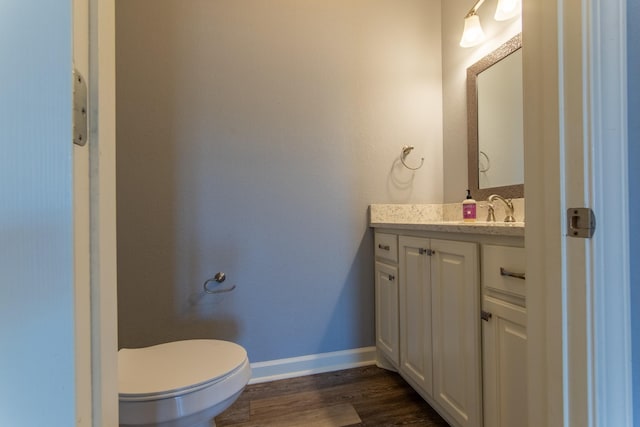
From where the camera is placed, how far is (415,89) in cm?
198

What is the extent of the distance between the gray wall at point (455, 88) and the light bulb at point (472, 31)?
0.05m

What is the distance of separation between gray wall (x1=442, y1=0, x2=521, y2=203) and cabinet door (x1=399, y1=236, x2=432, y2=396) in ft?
2.26

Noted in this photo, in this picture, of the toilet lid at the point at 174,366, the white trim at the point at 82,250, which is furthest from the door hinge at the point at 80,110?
the toilet lid at the point at 174,366

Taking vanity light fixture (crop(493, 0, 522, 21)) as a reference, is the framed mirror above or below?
below

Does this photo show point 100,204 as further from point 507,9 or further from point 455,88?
point 455,88

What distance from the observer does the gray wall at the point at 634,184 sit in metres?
0.46

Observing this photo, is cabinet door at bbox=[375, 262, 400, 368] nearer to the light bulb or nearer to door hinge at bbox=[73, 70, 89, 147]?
the light bulb

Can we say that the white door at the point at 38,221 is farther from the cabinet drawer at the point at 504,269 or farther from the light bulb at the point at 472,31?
the light bulb at the point at 472,31

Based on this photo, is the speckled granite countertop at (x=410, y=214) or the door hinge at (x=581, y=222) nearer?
the door hinge at (x=581, y=222)

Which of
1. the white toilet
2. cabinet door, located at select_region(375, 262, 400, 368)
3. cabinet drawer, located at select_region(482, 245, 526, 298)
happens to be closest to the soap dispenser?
cabinet door, located at select_region(375, 262, 400, 368)

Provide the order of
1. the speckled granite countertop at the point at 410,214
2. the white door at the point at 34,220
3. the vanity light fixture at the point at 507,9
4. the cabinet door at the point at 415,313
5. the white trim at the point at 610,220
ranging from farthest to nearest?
the speckled granite countertop at the point at 410,214 < the vanity light fixture at the point at 507,9 < the cabinet door at the point at 415,313 < the white trim at the point at 610,220 < the white door at the point at 34,220

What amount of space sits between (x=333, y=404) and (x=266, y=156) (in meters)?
1.35

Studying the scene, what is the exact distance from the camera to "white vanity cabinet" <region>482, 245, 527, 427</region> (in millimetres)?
878

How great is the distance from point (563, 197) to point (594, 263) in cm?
11
